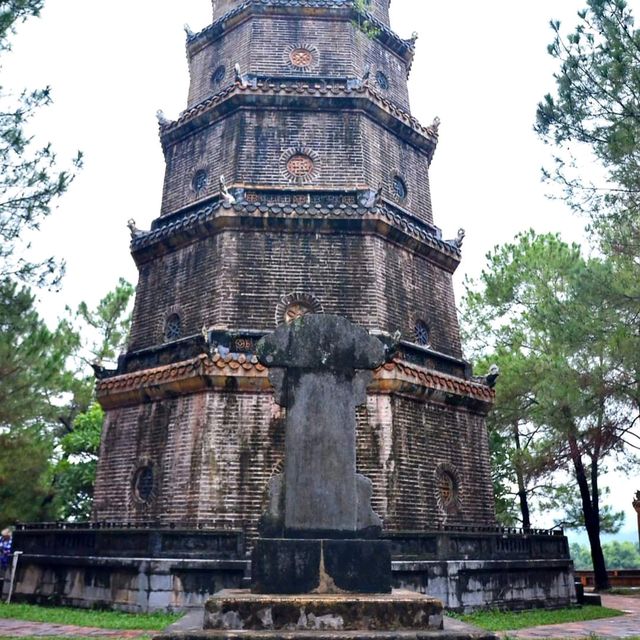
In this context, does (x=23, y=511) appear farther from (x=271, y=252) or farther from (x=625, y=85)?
(x=625, y=85)

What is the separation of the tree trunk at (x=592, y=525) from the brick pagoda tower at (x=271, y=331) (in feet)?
23.5

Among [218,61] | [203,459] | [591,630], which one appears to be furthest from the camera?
[218,61]

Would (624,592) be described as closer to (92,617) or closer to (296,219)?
(296,219)

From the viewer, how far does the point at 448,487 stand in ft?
44.0

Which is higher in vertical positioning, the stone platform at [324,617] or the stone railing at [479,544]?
the stone railing at [479,544]

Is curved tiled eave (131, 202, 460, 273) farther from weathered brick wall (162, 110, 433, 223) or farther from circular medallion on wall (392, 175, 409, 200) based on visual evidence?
circular medallion on wall (392, 175, 409, 200)

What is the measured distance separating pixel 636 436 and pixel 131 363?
13.2m

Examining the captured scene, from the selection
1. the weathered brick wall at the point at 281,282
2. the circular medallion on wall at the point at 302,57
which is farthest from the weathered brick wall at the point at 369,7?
the weathered brick wall at the point at 281,282

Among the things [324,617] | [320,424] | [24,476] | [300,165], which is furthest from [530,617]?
[24,476]

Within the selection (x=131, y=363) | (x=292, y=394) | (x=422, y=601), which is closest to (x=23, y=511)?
(x=131, y=363)

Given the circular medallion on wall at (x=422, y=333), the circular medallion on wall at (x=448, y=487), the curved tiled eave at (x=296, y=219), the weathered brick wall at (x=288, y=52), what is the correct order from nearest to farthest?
the circular medallion on wall at (x=448, y=487) → the curved tiled eave at (x=296, y=219) → the circular medallion on wall at (x=422, y=333) → the weathered brick wall at (x=288, y=52)

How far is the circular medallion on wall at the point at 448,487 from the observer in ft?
43.0

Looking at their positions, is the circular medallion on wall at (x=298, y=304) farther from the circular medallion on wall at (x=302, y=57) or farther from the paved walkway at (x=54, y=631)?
the paved walkway at (x=54, y=631)

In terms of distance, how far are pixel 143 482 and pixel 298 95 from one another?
9.13 m
